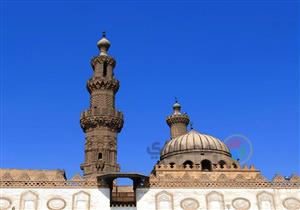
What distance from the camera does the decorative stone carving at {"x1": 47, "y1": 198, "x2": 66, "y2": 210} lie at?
21.2 m

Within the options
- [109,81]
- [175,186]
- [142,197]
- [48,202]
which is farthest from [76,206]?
[109,81]

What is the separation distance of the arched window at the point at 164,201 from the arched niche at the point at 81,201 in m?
3.80

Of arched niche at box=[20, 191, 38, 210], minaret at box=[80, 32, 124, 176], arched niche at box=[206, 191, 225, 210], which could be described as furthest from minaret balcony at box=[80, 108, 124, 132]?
arched niche at box=[206, 191, 225, 210]

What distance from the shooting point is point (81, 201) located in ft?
70.5

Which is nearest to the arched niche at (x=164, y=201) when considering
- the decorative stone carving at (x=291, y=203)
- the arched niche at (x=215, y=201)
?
the arched niche at (x=215, y=201)

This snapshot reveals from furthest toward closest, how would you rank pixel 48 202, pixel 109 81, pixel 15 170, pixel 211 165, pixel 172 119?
pixel 172 119, pixel 109 81, pixel 15 170, pixel 211 165, pixel 48 202

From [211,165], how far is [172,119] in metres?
19.5

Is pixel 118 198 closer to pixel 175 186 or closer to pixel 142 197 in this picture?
pixel 142 197

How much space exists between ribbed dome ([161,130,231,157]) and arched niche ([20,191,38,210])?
14.2 m

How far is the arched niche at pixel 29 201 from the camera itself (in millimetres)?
21094

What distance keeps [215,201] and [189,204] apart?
1.47m

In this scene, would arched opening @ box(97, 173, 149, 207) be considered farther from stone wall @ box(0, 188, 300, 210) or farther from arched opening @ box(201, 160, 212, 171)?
arched opening @ box(201, 160, 212, 171)

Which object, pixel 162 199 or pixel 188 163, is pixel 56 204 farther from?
pixel 188 163

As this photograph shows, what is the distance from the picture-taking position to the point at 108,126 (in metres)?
39.0
